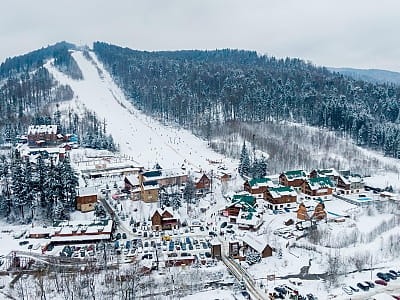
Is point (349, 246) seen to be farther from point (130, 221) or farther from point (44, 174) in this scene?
point (44, 174)

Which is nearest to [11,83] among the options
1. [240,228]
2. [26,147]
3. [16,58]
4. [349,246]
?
[26,147]

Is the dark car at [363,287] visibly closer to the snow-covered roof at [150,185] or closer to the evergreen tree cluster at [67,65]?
the snow-covered roof at [150,185]

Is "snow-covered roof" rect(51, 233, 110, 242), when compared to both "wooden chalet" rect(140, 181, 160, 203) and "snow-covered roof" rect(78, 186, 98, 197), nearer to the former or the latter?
"snow-covered roof" rect(78, 186, 98, 197)

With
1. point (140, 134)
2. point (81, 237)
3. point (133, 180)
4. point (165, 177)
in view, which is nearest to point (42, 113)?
point (140, 134)

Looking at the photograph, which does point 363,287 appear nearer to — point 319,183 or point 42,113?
point 319,183

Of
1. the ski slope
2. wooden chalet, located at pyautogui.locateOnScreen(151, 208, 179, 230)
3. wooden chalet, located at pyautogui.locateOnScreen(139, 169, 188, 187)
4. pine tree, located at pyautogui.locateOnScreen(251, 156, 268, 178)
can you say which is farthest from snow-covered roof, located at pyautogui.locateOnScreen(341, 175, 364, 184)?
wooden chalet, located at pyautogui.locateOnScreen(151, 208, 179, 230)

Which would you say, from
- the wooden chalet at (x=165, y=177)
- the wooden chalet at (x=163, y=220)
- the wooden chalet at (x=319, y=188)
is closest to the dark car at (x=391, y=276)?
the wooden chalet at (x=163, y=220)
